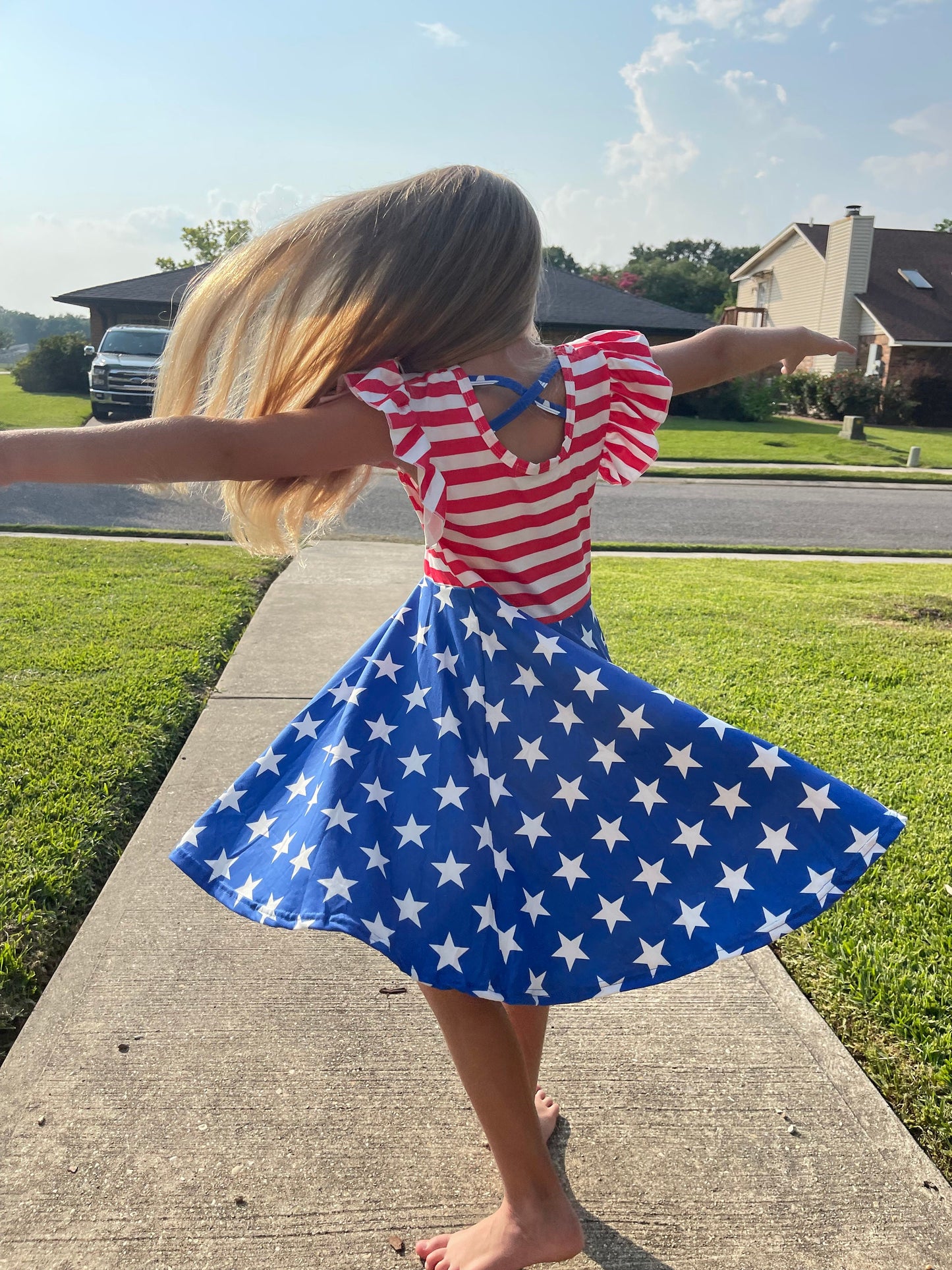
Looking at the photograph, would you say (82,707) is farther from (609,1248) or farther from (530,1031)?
(609,1248)

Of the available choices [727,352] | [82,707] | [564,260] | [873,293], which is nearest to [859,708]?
[727,352]

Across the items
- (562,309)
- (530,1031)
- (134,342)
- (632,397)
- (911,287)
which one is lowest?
(530,1031)

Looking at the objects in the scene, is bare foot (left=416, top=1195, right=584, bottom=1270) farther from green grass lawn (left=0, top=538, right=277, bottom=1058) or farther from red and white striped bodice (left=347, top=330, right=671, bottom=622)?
green grass lawn (left=0, top=538, right=277, bottom=1058)

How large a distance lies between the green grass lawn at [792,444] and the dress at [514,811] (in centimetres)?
1594

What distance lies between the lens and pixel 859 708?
4.64m

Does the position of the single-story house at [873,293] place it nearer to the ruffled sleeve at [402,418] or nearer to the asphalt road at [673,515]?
the asphalt road at [673,515]

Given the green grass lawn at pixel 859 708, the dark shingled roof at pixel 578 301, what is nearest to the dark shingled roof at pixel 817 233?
the dark shingled roof at pixel 578 301

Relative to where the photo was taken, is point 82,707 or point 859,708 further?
point 859,708

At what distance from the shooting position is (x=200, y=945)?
2639 mm

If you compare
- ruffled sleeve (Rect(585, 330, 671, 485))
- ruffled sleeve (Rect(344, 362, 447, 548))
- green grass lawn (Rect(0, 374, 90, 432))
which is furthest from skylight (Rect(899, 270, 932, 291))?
ruffled sleeve (Rect(344, 362, 447, 548))

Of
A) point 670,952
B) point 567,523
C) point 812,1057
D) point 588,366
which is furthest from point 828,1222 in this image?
point 588,366

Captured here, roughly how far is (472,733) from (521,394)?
0.56 meters

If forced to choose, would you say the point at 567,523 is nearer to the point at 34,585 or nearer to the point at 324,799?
the point at 324,799

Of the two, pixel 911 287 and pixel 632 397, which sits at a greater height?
pixel 911 287
